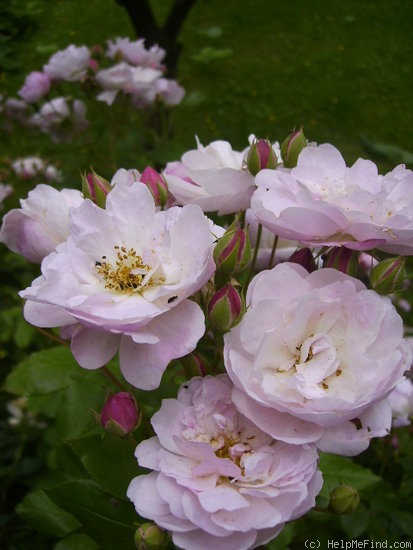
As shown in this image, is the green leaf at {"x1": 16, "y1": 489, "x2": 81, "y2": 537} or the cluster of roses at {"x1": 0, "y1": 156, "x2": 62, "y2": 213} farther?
the cluster of roses at {"x1": 0, "y1": 156, "x2": 62, "y2": 213}

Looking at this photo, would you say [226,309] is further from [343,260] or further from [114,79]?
[114,79]

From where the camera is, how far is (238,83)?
12.9 ft

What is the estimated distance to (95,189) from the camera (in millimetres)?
655

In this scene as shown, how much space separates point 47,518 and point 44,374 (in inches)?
9.4

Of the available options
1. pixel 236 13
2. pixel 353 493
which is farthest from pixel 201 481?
pixel 236 13

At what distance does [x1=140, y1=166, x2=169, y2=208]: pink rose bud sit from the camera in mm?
699

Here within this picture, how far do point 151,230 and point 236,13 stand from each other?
4602 millimetres

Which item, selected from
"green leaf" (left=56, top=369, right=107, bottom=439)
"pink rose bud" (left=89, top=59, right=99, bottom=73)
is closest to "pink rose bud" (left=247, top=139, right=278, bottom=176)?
"green leaf" (left=56, top=369, right=107, bottom=439)

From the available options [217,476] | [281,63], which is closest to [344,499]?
[217,476]

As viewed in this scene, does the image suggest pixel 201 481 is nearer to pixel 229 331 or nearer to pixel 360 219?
pixel 229 331

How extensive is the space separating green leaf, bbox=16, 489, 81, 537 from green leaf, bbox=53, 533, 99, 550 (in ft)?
0.10

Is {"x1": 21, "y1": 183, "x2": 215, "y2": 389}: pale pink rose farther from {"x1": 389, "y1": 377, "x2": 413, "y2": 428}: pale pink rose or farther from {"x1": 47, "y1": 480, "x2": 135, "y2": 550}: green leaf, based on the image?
{"x1": 389, "y1": 377, "x2": 413, "y2": 428}: pale pink rose

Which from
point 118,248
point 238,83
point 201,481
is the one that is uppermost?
point 118,248

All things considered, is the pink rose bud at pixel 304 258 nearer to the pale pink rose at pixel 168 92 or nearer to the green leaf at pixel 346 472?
the green leaf at pixel 346 472
